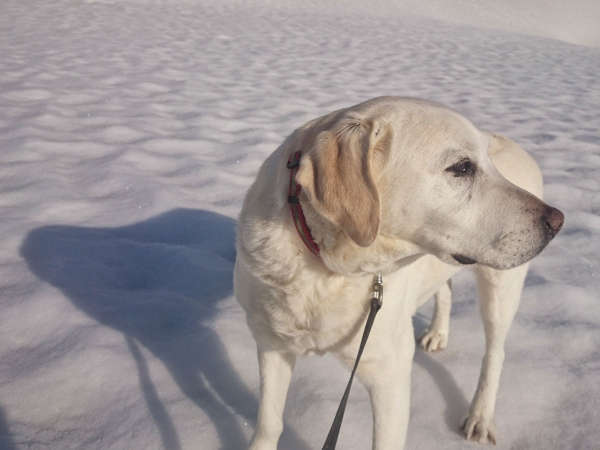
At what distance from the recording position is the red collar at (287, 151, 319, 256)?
1.53 meters

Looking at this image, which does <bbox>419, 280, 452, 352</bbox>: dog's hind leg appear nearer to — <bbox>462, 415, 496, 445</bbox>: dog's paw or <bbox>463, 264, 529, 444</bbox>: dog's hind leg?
<bbox>463, 264, 529, 444</bbox>: dog's hind leg

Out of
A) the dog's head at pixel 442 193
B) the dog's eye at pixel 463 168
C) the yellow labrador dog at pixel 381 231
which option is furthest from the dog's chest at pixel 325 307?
the dog's eye at pixel 463 168

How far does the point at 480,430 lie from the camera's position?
2.06 meters

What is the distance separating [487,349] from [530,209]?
925mm

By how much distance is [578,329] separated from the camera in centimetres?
255

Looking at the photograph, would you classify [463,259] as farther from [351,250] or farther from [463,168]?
[351,250]

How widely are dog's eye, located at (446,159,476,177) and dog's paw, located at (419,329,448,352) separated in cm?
125

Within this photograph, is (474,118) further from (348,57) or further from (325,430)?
(325,430)

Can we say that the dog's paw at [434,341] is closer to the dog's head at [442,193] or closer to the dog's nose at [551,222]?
the dog's head at [442,193]

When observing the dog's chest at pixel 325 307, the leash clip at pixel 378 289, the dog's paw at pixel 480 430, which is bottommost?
the dog's paw at pixel 480 430

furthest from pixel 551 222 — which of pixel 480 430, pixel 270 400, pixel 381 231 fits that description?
pixel 270 400

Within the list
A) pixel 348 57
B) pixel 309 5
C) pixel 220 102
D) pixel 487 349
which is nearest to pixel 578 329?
pixel 487 349

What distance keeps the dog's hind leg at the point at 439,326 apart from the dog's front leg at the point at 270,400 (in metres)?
1.02

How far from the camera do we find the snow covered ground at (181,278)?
205 cm
